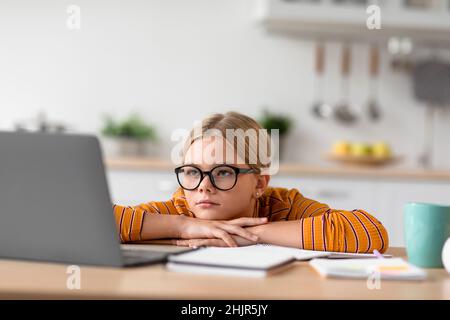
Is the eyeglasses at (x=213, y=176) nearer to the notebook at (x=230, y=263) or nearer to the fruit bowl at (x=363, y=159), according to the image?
the notebook at (x=230, y=263)

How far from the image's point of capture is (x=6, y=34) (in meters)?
3.73

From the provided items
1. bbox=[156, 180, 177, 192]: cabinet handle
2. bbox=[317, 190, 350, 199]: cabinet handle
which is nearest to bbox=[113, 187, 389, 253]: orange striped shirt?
bbox=[156, 180, 177, 192]: cabinet handle

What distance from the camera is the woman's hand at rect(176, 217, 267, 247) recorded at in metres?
1.29

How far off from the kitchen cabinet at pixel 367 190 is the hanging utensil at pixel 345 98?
1.98 ft

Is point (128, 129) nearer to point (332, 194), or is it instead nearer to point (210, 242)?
point (332, 194)

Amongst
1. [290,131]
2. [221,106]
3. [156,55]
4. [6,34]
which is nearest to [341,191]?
[290,131]

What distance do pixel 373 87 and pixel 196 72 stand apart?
1.01 meters

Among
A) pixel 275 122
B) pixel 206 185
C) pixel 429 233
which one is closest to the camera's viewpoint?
pixel 429 233

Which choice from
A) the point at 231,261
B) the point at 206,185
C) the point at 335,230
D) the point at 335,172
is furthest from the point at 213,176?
the point at 335,172

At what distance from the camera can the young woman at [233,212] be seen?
132 cm

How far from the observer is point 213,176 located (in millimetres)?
1450

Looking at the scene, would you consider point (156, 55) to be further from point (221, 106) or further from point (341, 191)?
point (341, 191)
